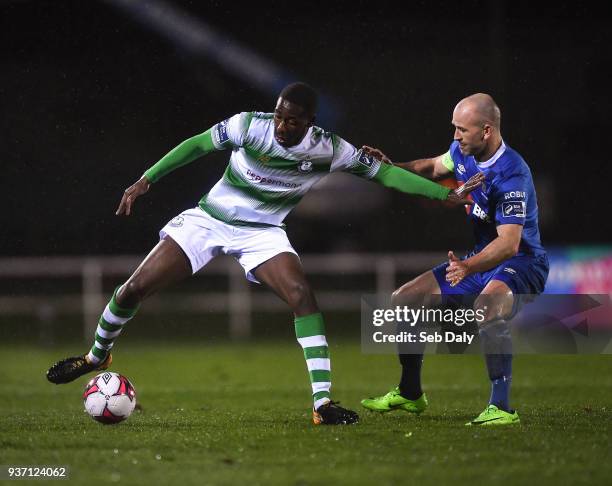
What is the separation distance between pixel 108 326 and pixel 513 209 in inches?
116

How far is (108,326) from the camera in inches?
307

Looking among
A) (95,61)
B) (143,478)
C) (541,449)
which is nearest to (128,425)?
(143,478)

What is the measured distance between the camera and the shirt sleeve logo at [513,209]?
7203 millimetres

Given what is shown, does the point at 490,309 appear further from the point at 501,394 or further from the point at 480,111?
the point at 480,111

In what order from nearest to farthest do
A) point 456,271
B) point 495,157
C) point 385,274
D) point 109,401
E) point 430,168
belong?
1. point 456,271
2. point 109,401
3. point 495,157
4. point 430,168
5. point 385,274

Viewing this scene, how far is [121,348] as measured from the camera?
1562 cm

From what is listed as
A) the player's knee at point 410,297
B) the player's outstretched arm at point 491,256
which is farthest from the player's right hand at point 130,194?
the player's outstretched arm at point 491,256

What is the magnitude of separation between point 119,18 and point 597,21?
1168 cm

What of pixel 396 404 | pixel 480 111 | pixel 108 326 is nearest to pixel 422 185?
pixel 480 111

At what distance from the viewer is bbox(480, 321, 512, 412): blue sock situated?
7117 mm

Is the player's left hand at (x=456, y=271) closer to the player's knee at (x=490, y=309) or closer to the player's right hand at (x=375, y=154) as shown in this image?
the player's knee at (x=490, y=309)

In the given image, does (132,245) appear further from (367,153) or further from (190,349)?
(367,153)

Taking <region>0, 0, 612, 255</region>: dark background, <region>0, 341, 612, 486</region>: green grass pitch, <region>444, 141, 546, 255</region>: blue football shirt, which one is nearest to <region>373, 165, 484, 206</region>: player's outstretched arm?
<region>444, 141, 546, 255</region>: blue football shirt

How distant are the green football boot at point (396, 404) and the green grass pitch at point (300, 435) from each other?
0.07 meters
